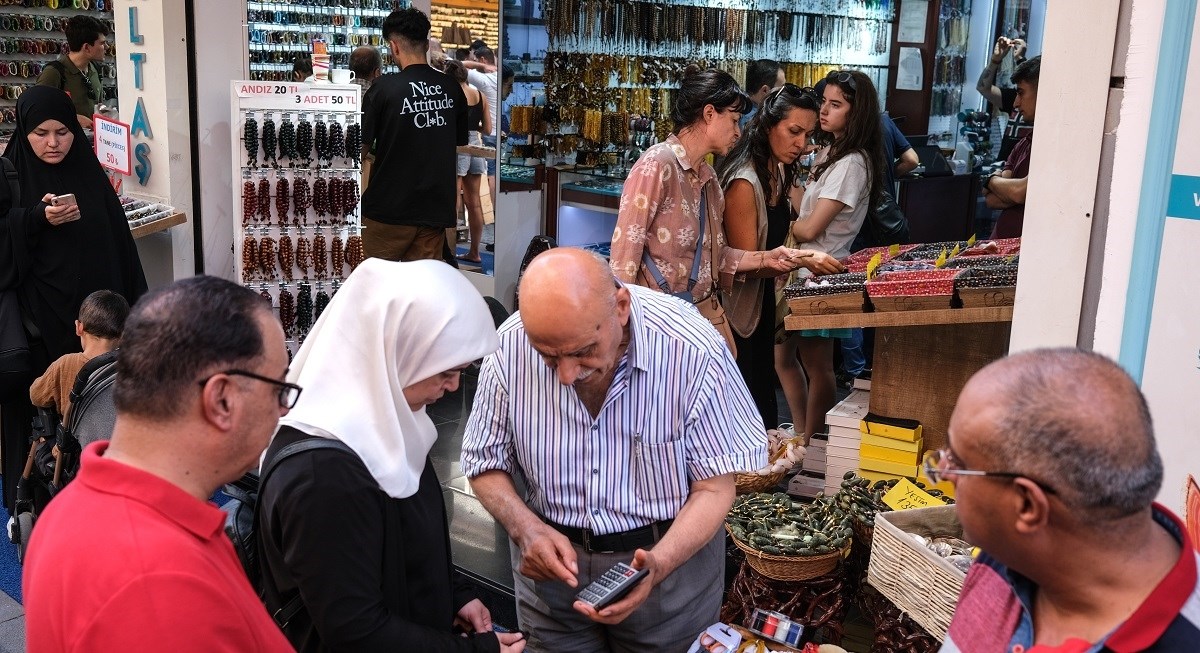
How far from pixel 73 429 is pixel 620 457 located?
96.1 inches

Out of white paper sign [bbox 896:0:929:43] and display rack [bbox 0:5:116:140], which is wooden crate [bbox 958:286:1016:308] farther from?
display rack [bbox 0:5:116:140]

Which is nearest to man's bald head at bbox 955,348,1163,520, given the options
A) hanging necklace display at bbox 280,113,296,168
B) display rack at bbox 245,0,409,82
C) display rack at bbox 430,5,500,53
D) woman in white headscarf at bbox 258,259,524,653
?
woman in white headscarf at bbox 258,259,524,653

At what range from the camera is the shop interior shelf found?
374 cm

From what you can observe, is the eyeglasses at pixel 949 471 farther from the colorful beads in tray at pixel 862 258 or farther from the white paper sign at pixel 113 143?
the white paper sign at pixel 113 143

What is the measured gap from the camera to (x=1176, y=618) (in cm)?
136

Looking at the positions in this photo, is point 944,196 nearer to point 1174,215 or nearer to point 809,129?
point 809,129

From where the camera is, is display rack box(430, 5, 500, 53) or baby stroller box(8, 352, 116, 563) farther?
display rack box(430, 5, 500, 53)

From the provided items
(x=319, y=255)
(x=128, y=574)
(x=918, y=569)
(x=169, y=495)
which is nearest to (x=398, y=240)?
(x=319, y=255)

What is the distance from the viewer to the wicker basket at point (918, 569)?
2949 mm

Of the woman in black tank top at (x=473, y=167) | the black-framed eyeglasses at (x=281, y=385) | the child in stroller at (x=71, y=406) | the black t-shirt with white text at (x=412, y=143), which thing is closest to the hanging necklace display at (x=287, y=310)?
the black t-shirt with white text at (x=412, y=143)

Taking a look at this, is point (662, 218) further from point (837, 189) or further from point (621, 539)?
point (621, 539)

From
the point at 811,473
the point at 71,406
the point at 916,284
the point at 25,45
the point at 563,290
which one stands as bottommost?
the point at 811,473

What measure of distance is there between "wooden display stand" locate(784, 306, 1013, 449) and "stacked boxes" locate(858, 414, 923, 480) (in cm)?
7

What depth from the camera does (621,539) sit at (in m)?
2.56
